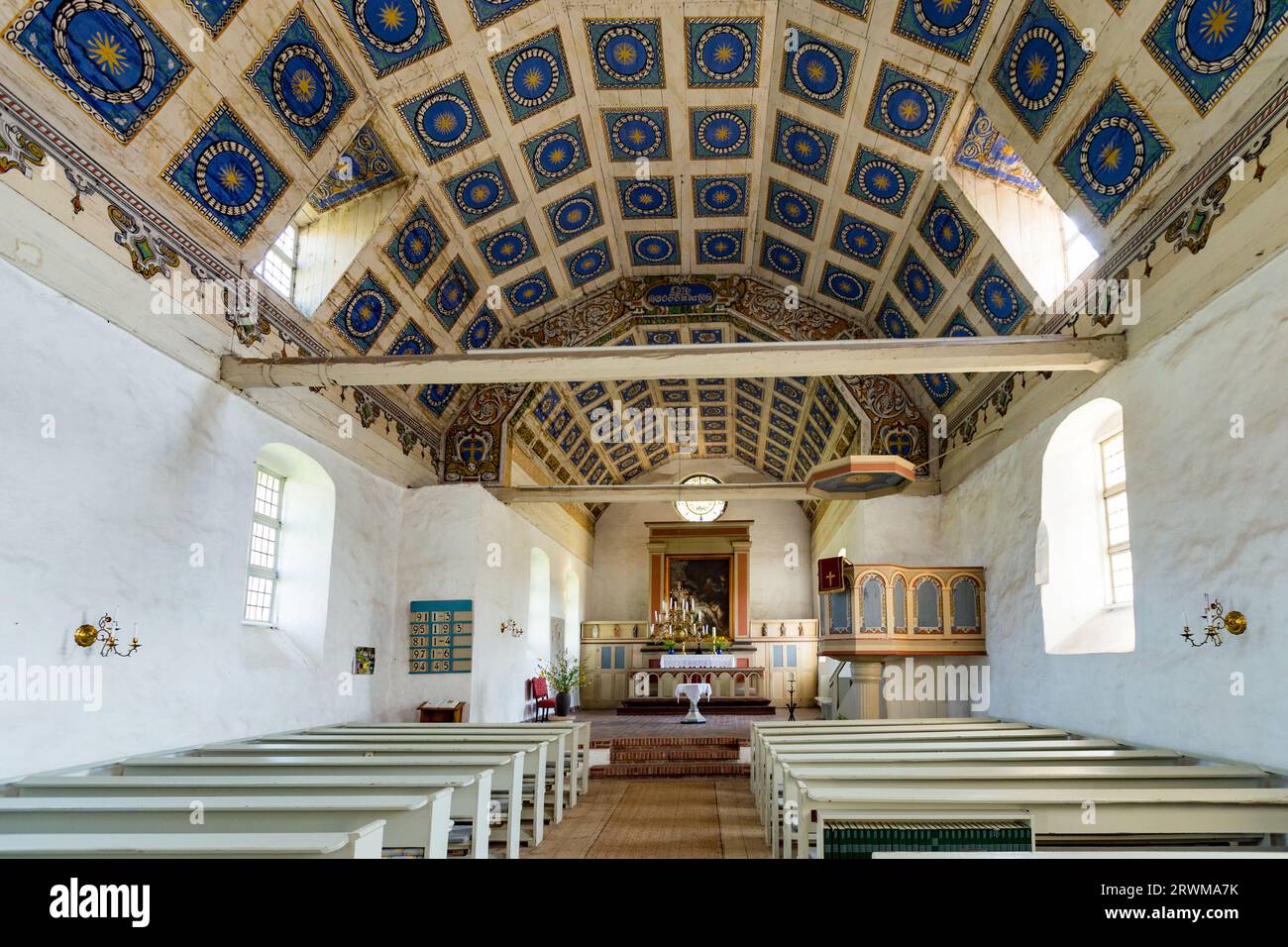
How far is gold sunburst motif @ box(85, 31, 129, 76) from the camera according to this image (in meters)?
5.37

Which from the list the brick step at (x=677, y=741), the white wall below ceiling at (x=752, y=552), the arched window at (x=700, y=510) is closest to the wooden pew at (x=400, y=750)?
the brick step at (x=677, y=741)

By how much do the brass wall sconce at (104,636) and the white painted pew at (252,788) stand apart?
1.12 metres

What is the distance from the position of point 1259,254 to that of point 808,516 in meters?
16.8

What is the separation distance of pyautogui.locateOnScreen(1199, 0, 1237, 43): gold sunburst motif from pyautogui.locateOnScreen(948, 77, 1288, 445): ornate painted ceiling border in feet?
1.60

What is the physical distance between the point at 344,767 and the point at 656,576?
16.3 metres

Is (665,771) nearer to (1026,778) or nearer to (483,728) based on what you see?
(483,728)

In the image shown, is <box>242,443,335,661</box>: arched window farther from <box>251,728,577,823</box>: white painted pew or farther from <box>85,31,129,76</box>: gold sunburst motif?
<box>85,31,129,76</box>: gold sunburst motif

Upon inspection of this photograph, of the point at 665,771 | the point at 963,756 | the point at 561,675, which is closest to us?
the point at 963,756

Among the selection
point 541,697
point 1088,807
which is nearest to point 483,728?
point 1088,807

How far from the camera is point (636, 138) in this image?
31.9 ft

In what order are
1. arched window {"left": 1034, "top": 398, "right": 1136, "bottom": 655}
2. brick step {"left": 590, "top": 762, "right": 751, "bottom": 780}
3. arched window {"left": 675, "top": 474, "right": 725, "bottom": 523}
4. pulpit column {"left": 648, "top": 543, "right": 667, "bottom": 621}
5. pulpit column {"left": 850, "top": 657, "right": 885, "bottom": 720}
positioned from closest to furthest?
arched window {"left": 1034, "top": 398, "right": 1136, "bottom": 655}
brick step {"left": 590, "top": 762, "right": 751, "bottom": 780}
pulpit column {"left": 850, "top": 657, "right": 885, "bottom": 720}
pulpit column {"left": 648, "top": 543, "right": 667, "bottom": 621}
arched window {"left": 675, "top": 474, "right": 725, "bottom": 523}

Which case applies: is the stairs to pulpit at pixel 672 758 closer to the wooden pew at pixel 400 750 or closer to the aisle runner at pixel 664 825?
the aisle runner at pixel 664 825

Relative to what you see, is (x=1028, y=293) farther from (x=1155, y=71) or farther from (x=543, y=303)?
(x=543, y=303)

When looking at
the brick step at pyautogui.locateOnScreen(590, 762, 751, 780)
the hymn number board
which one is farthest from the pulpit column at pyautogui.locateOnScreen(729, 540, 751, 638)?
the hymn number board
